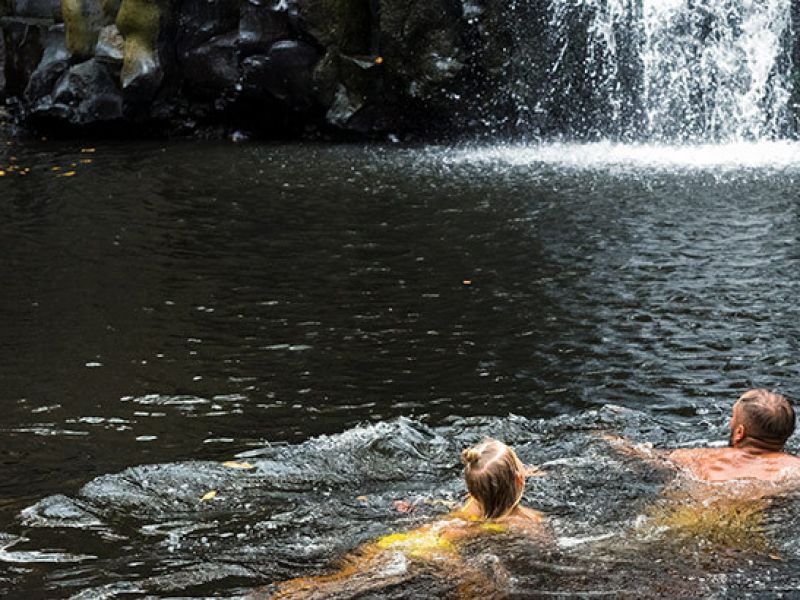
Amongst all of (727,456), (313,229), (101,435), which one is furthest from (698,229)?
(101,435)

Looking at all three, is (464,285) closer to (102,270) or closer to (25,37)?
(102,270)

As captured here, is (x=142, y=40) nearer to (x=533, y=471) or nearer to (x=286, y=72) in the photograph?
(x=286, y=72)

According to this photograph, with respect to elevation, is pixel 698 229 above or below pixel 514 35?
below

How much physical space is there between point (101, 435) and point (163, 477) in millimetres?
1002

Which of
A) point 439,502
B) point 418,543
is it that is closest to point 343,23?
point 439,502

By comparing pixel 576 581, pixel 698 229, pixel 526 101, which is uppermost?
pixel 526 101

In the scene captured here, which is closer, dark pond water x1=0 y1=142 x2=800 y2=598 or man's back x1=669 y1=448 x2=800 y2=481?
dark pond water x1=0 y1=142 x2=800 y2=598

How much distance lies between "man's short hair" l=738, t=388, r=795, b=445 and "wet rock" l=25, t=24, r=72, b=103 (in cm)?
1720

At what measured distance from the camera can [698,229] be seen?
1236cm

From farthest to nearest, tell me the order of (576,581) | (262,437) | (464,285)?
(464,285)
(262,437)
(576,581)

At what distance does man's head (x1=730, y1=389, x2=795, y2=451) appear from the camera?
21.3 ft

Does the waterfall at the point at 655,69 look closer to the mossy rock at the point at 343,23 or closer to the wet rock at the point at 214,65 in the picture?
the mossy rock at the point at 343,23

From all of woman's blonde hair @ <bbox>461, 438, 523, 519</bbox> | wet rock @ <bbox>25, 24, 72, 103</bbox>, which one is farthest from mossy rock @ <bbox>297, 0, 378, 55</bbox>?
woman's blonde hair @ <bbox>461, 438, 523, 519</bbox>

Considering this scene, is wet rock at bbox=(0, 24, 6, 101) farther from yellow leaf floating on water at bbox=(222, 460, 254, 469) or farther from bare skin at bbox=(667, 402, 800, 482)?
bare skin at bbox=(667, 402, 800, 482)
